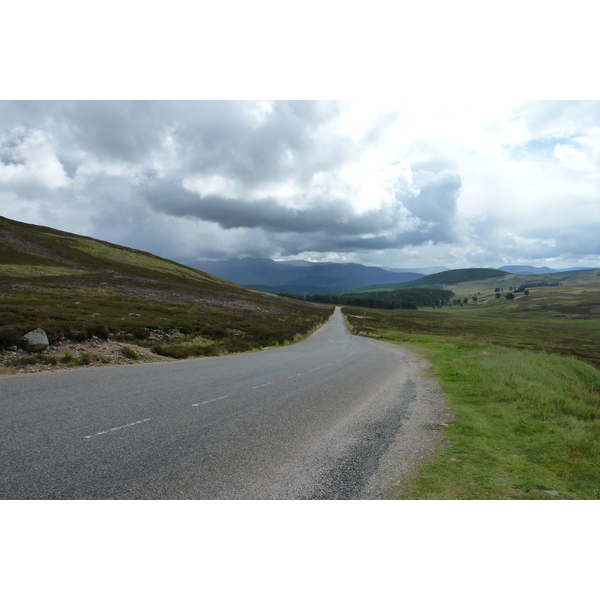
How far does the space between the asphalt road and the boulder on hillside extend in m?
3.55

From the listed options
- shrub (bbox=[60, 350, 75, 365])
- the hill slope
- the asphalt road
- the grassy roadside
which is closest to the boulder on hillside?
the hill slope

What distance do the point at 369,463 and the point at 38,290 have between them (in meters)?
46.8

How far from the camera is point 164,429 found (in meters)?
8.70

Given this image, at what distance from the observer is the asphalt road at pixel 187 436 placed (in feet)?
20.0

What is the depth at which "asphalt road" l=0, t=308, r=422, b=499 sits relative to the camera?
6082 millimetres

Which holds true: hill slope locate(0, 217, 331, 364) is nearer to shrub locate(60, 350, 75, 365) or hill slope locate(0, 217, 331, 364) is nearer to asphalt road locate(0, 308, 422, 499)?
shrub locate(60, 350, 75, 365)

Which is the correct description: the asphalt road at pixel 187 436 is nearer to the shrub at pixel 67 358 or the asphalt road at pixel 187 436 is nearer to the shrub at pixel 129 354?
the shrub at pixel 67 358

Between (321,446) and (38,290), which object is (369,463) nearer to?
(321,446)

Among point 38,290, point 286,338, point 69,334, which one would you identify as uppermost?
point 38,290

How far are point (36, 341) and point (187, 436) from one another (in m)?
14.1

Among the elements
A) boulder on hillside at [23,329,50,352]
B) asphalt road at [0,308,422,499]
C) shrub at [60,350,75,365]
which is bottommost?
asphalt road at [0,308,422,499]

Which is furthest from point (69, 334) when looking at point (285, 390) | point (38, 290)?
point (38, 290)

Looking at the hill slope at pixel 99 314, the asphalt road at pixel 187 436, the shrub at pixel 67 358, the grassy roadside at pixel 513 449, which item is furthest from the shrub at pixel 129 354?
the grassy roadside at pixel 513 449

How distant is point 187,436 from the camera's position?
27.5 feet
